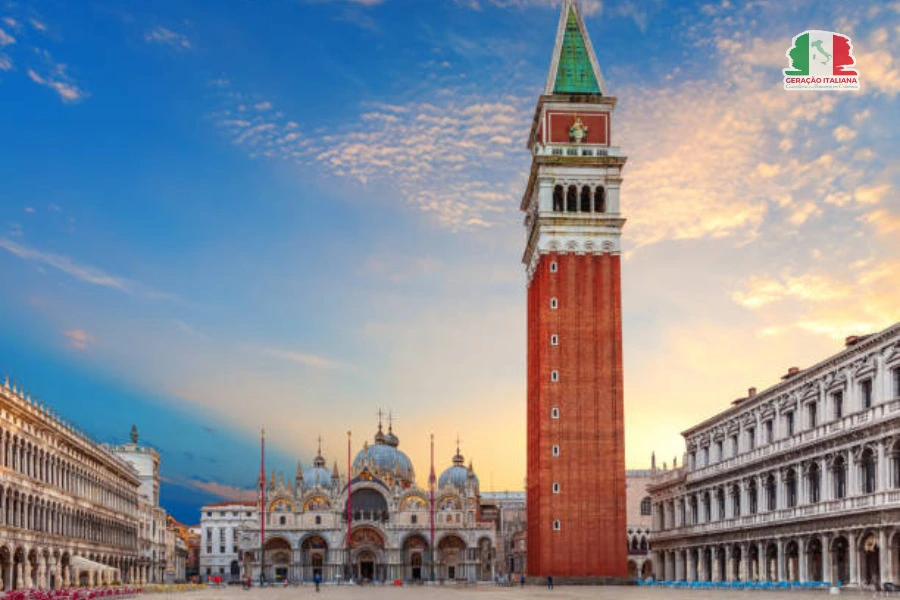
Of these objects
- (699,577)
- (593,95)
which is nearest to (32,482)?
(699,577)

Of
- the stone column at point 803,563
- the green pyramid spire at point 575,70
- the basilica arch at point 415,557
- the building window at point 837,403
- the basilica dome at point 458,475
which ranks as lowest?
the basilica arch at point 415,557

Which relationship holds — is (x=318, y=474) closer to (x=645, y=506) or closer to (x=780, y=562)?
(x=645, y=506)

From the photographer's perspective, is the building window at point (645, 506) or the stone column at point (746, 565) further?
the building window at point (645, 506)

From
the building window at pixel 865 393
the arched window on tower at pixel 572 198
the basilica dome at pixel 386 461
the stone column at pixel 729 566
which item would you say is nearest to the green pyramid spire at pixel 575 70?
the arched window on tower at pixel 572 198

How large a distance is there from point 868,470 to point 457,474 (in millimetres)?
105057

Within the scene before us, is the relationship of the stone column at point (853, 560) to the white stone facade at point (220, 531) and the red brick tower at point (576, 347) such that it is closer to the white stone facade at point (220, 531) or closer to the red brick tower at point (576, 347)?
the red brick tower at point (576, 347)

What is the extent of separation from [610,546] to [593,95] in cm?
Result: 3654

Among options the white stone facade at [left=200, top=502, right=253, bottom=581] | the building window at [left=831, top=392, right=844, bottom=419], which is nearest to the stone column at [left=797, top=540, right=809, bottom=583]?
the building window at [left=831, top=392, right=844, bottom=419]

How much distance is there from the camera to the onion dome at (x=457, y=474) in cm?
15280

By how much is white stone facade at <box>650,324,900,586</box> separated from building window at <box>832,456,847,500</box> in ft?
0.19

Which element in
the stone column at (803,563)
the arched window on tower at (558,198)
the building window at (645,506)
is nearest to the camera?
the stone column at (803,563)

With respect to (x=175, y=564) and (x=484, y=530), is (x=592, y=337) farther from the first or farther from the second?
(x=175, y=564)

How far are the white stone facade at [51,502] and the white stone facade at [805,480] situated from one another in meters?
41.6

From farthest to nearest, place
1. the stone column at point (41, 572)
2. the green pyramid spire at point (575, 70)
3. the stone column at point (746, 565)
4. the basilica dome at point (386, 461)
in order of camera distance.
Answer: the basilica dome at point (386, 461) < the green pyramid spire at point (575, 70) < the stone column at point (746, 565) < the stone column at point (41, 572)
